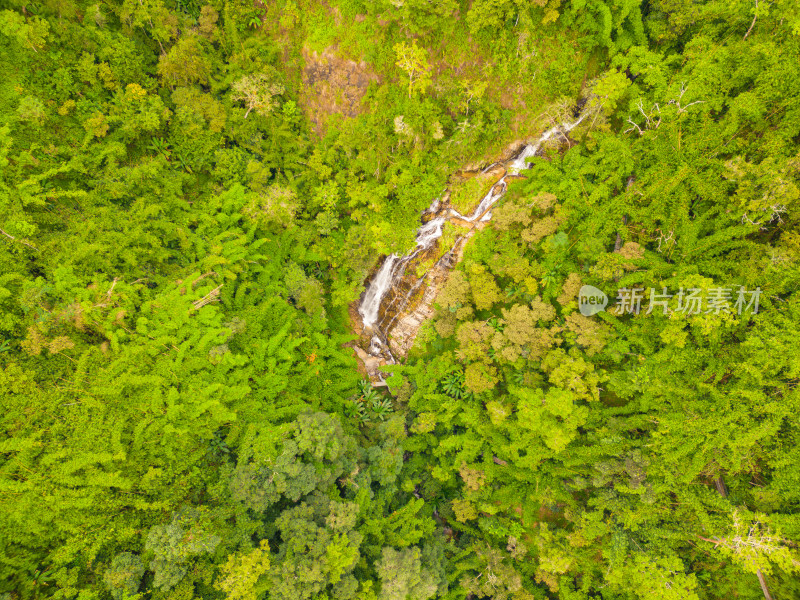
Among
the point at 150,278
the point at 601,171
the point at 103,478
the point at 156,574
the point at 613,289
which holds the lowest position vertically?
the point at 613,289

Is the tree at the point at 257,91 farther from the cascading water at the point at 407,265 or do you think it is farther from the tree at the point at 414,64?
the cascading water at the point at 407,265

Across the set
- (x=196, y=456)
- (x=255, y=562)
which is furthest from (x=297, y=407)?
(x=255, y=562)

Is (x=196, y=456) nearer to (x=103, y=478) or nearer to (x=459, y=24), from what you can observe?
(x=103, y=478)

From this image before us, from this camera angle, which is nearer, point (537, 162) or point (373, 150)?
point (537, 162)

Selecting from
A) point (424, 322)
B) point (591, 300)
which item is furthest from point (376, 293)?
point (591, 300)

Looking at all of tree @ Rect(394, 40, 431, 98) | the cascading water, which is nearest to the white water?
the cascading water

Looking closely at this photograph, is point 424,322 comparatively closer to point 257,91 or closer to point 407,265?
point 407,265

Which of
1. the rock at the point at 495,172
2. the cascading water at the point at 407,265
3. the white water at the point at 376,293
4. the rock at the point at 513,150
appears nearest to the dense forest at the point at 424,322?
the rock at the point at 495,172
